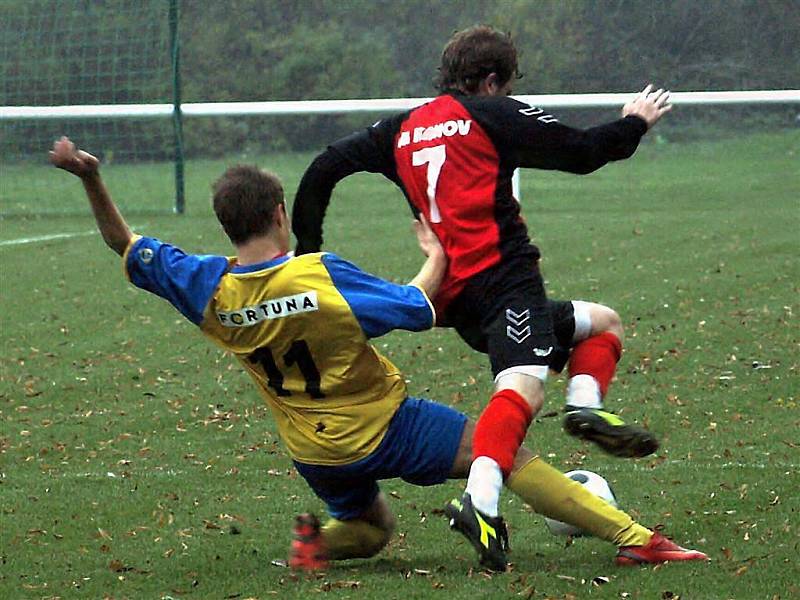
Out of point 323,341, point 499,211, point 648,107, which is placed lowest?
point 323,341

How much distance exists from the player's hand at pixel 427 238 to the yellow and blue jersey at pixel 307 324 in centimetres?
23

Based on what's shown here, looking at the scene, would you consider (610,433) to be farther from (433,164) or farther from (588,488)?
(433,164)

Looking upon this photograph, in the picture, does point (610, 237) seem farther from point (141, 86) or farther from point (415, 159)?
point (415, 159)

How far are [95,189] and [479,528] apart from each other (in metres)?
1.51

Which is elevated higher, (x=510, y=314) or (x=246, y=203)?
(x=246, y=203)

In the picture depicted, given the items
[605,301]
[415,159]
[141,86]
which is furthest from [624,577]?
[141,86]

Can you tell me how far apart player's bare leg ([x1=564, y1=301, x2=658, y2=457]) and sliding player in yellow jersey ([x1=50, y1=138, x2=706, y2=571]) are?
6.7 inches

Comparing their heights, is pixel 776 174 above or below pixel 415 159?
below

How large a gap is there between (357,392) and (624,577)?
0.97 m

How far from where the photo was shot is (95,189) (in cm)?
474

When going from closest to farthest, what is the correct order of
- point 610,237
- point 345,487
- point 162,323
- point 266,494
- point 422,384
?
point 345,487 → point 266,494 → point 422,384 → point 162,323 → point 610,237

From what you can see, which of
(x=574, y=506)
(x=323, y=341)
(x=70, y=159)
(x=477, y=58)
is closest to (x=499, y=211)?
(x=477, y=58)

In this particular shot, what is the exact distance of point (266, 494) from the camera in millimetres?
6273

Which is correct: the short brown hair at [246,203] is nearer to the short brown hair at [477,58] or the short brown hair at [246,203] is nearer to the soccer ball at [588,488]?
the short brown hair at [477,58]
